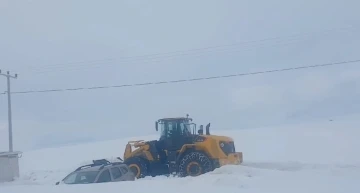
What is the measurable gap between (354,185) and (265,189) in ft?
6.56

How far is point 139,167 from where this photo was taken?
2480 cm

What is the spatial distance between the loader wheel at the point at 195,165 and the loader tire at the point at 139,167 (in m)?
1.96

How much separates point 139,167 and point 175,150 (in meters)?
1.78

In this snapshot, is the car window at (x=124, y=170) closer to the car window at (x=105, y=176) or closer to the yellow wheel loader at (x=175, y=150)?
the car window at (x=105, y=176)

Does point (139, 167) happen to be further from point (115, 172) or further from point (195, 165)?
point (115, 172)

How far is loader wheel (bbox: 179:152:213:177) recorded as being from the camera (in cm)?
2348

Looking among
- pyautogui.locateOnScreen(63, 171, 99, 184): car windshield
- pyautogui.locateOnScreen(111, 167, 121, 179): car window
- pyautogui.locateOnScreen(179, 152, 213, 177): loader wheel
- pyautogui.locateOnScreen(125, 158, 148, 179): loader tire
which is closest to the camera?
pyautogui.locateOnScreen(63, 171, 99, 184): car windshield

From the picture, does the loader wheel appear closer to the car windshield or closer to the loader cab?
the loader cab

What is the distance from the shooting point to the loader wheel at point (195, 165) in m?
23.5

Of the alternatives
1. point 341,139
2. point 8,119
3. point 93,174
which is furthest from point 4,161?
point 341,139

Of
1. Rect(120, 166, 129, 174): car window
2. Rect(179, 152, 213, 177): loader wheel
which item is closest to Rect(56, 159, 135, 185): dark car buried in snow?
Rect(120, 166, 129, 174): car window

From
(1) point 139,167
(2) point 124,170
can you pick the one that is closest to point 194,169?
(1) point 139,167

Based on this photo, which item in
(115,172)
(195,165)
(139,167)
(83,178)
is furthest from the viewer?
(139,167)

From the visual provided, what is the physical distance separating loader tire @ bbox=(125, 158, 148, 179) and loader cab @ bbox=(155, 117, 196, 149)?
1.34 metres
